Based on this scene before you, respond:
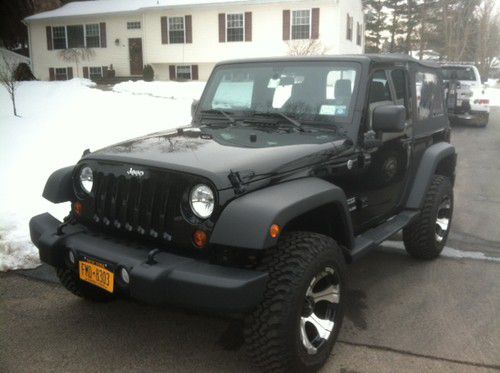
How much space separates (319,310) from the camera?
10.1 ft

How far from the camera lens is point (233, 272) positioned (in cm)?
256

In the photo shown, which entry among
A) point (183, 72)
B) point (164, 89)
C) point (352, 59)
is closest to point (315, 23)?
point (183, 72)

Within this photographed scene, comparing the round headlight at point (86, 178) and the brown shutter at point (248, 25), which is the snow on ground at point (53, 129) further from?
the brown shutter at point (248, 25)

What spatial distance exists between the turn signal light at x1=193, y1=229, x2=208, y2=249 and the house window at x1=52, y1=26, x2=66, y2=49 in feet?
91.1

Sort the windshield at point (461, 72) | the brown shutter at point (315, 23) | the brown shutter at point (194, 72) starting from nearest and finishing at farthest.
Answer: the windshield at point (461, 72)
the brown shutter at point (315, 23)
the brown shutter at point (194, 72)

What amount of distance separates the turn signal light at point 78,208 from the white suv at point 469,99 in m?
13.4

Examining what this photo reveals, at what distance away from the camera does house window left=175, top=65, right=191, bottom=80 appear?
2519 centimetres

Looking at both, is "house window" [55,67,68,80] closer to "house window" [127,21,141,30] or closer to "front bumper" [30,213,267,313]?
"house window" [127,21,141,30]

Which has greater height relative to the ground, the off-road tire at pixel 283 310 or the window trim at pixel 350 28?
the window trim at pixel 350 28

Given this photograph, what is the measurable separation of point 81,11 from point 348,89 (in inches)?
1040

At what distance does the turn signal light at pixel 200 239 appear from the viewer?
2693 millimetres

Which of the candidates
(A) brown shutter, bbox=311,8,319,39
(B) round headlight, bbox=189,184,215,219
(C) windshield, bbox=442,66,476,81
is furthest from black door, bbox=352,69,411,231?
(A) brown shutter, bbox=311,8,319,39

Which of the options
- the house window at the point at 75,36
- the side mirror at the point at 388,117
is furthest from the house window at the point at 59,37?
the side mirror at the point at 388,117

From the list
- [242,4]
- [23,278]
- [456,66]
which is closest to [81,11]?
[242,4]
